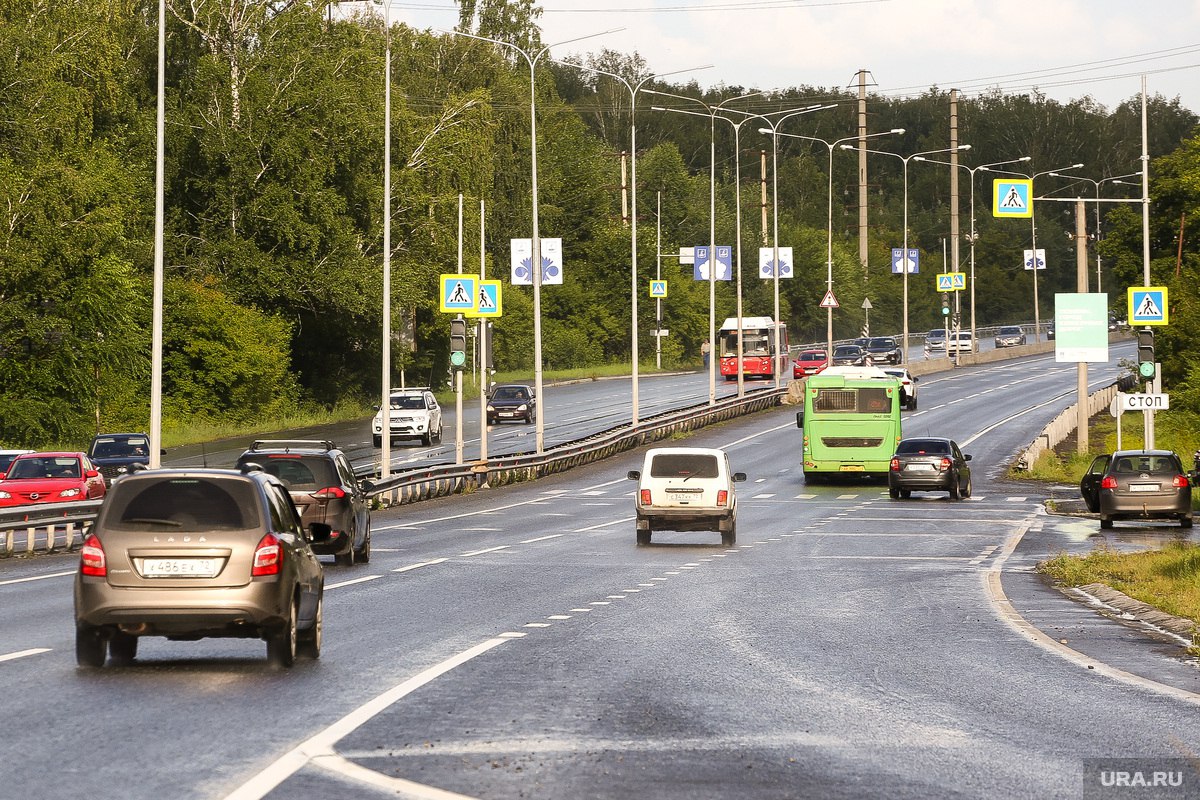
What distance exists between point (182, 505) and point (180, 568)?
1.89 ft

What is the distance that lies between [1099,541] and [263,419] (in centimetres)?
4455

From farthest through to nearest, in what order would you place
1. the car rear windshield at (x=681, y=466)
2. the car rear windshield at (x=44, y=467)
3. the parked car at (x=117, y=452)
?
the parked car at (x=117, y=452) < the car rear windshield at (x=44, y=467) < the car rear windshield at (x=681, y=466)

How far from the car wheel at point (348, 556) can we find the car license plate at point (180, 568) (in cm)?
1221

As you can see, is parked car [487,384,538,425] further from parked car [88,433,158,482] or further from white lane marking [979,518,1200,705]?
white lane marking [979,518,1200,705]

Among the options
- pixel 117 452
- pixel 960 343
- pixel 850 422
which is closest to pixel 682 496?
pixel 117 452

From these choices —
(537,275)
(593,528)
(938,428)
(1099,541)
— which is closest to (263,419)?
(537,275)

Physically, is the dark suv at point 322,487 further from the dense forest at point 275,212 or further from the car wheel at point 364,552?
the dense forest at point 275,212

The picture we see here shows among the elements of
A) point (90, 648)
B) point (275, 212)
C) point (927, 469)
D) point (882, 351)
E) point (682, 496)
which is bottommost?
point (927, 469)

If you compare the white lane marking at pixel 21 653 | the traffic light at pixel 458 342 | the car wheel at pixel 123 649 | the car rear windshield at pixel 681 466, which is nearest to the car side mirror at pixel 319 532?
the car wheel at pixel 123 649

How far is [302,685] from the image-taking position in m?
12.9

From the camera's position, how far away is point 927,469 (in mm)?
47750

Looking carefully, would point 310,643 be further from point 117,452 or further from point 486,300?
point 486,300

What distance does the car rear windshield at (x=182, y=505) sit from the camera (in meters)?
13.7

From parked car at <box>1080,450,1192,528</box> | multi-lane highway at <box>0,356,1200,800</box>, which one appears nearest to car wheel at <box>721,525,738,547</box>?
multi-lane highway at <box>0,356,1200,800</box>
